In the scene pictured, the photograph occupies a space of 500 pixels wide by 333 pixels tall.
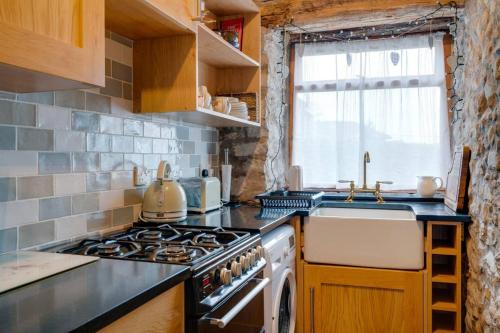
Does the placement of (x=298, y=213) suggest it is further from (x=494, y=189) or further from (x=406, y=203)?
(x=494, y=189)

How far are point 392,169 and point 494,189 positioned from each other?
4.47 feet

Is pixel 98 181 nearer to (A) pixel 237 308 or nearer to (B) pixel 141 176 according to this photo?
(B) pixel 141 176

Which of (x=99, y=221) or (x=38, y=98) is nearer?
(x=38, y=98)

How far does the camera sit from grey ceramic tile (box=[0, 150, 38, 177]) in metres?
1.29

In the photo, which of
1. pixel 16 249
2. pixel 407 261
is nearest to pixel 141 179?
pixel 16 249

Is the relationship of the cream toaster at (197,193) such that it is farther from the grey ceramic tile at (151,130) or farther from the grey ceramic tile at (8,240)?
the grey ceramic tile at (8,240)

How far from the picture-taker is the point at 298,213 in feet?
8.08

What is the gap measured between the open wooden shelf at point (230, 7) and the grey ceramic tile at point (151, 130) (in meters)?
0.95

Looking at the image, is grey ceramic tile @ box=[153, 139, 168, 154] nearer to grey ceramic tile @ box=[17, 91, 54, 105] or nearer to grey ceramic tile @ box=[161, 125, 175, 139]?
grey ceramic tile @ box=[161, 125, 175, 139]

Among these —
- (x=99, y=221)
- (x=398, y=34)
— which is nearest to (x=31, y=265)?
(x=99, y=221)

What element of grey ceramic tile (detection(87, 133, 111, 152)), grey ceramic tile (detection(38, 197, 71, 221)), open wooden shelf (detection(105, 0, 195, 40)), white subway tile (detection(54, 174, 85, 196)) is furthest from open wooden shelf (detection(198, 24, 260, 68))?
grey ceramic tile (detection(38, 197, 71, 221))

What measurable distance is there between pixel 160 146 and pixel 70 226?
73cm

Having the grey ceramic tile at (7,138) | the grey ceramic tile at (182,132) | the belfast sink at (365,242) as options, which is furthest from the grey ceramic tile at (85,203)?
the belfast sink at (365,242)

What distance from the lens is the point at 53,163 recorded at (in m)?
1.47
